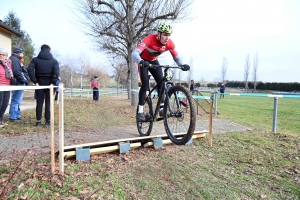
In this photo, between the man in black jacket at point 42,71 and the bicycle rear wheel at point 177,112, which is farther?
the man in black jacket at point 42,71

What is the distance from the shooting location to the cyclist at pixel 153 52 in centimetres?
387

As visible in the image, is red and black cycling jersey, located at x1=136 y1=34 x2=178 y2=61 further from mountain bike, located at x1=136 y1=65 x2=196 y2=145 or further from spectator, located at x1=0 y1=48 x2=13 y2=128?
spectator, located at x1=0 y1=48 x2=13 y2=128

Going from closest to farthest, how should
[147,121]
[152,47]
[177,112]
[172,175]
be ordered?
[172,175]
[177,112]
[152,47]
[147,121]

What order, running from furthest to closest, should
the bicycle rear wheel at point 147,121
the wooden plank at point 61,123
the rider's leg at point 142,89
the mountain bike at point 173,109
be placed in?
the bicycle rear wheel at point 147,121
the rider's leg at point 142,89
the mountain bike at point 173,109
the wooden plank at point 61,123

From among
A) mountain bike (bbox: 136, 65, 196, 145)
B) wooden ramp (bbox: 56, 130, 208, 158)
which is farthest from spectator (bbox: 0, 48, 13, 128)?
mountain bike (bbox: 136, 65, 196, 145)

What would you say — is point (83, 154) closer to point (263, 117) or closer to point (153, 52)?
point (153, 52)

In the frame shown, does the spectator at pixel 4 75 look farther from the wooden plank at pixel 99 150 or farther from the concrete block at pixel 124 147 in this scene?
the concrete block at pixel 124 147

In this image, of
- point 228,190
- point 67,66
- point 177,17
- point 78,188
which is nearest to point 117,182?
point 78,188

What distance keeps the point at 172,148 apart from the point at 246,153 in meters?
1.59

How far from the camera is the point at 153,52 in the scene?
14.2 feet

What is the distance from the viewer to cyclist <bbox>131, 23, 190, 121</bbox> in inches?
152

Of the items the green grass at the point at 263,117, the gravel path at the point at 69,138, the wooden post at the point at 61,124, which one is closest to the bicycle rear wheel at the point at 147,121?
the gravel path at the point at 69,138

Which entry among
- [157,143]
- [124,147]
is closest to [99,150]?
[124,147]

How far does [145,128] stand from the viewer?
5.45 m
